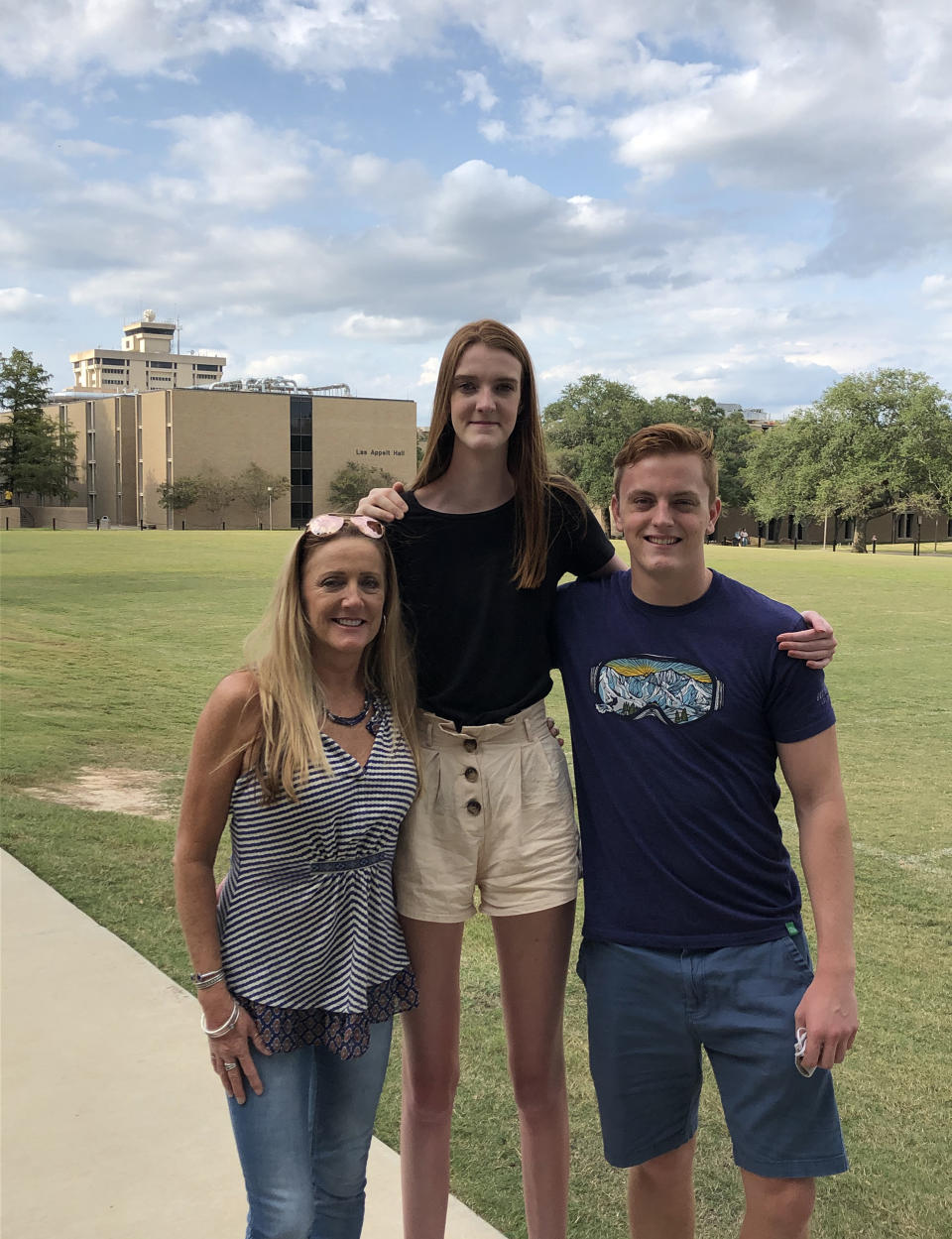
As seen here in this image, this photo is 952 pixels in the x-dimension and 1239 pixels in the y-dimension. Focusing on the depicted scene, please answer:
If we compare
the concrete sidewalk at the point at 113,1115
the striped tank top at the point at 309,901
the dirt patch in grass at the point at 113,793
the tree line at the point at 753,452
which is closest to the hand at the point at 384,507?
the striped tank top at the point at 309,901

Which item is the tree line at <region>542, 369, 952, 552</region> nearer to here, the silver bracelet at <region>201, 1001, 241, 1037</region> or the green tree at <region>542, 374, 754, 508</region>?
the green tree at <region>542, 374, 754, 508</region>

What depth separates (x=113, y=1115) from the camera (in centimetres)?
348

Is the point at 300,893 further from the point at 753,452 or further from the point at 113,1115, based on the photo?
the point at 753,452

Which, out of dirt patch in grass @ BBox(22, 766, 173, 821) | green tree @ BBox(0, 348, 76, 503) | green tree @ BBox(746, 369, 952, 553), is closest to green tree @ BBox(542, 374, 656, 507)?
green tree @ BBox(746, 369, 952, 553)

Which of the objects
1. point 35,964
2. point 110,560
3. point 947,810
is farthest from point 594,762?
point 110,560

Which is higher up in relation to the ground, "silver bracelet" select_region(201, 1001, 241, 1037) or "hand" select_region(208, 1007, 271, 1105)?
"silver bracelet" select_region(201, 1001, 241, 1037)

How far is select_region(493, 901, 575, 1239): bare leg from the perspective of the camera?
265 cm

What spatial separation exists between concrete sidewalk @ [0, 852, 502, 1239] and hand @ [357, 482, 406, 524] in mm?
1890

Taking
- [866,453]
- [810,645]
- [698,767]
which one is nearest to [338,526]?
[698,767]

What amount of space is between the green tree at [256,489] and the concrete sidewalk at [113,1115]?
81.5m

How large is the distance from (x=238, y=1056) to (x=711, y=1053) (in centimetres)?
100

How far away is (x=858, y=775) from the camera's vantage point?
30.3 feet

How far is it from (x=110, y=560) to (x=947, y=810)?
95.5ft

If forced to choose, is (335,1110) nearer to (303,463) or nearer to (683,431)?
(683,431)
